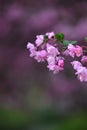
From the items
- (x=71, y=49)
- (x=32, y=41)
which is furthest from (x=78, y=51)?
(x=32, y=41)

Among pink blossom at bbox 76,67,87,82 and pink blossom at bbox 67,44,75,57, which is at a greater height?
pink blossom at bbox 67,44,75,57

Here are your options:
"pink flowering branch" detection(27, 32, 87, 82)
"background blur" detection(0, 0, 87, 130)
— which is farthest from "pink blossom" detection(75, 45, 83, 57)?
"background blur" detection(0, 0, 87, 130)

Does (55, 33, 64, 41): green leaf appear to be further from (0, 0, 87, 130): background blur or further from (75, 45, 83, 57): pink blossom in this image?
(0, 0, 87, 130): background blur

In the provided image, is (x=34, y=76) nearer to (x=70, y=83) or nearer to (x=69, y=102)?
(x=70, y=83)

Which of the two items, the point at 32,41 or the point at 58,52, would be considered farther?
the point at 32,41

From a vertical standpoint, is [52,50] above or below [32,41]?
below

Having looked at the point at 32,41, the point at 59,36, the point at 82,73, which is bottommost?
the point at 82,73

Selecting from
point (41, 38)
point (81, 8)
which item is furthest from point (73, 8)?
point (41, 38)

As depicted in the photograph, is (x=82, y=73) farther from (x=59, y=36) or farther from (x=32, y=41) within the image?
(x=32, y=41)

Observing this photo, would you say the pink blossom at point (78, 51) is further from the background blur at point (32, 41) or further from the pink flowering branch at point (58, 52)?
the background blur at point (32, 41)

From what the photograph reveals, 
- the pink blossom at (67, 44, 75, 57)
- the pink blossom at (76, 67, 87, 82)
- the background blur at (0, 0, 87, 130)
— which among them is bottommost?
the pink blossom at (76, 67, 87, 82)

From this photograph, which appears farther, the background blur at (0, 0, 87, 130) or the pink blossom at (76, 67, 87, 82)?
the background blur at (0, 0, 87, 130)
